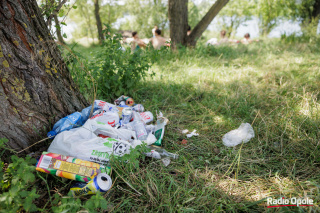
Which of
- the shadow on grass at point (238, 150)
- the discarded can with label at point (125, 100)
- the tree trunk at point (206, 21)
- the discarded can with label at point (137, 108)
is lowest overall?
the shadow on grass at point (238, 150)

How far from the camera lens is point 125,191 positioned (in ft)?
4.18

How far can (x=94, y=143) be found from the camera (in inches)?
58.1

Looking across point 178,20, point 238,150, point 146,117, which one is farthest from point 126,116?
point 178,20

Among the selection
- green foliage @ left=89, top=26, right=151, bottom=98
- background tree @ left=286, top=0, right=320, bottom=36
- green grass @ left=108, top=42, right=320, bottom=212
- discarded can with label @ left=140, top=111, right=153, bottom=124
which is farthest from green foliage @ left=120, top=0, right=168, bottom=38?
discarded can with label @ left=140, top=111, right=153, bottom=124

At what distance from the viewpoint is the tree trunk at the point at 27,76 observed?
1295mm

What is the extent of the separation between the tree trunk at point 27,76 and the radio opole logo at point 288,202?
1.81 metres

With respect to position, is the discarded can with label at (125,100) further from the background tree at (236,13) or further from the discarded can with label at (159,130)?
the background tree at (236,13)

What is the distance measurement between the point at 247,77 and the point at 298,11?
29.2 ft

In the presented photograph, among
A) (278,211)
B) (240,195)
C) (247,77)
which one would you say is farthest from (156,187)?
(247,77)

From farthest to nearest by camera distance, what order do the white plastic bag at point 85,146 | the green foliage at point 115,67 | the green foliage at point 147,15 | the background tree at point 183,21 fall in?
the green foliage at point 147,15 → the background tree at point 183,21 → the green foliage at point 115,67 → the white plastic bag at point 85,146

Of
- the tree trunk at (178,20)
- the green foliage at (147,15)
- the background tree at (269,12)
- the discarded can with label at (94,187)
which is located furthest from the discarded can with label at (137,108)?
the background tree at (269,12)

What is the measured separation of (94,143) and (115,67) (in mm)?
1312

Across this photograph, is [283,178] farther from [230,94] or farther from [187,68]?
[187,68]

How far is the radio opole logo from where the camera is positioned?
1.08m
